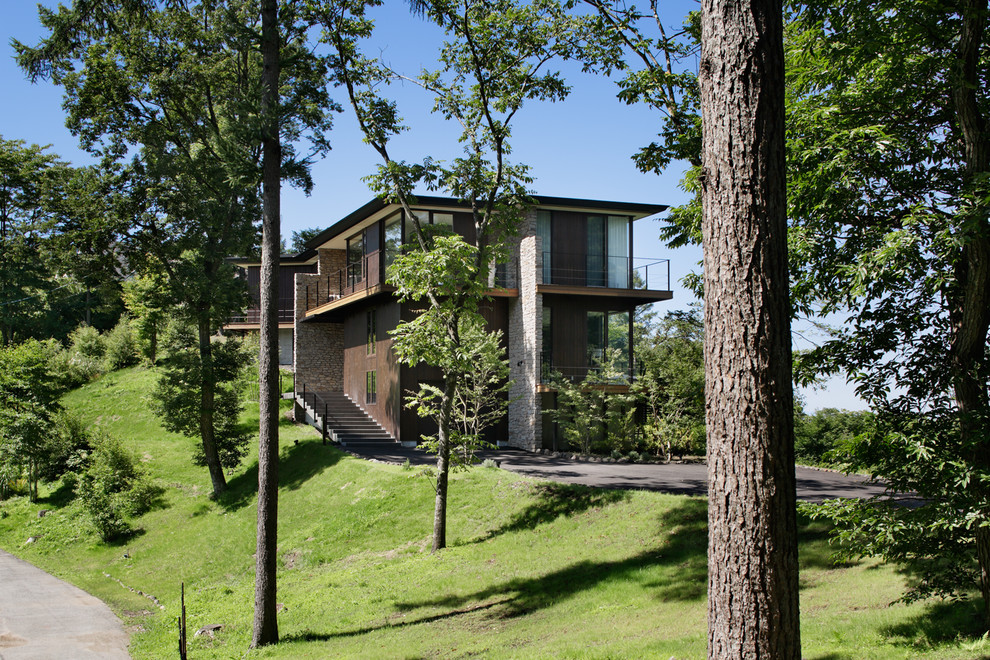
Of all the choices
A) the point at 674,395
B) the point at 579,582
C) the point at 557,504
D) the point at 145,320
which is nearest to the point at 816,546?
the point at 579,582

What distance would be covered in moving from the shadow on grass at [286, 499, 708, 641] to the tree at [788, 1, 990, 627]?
3.89m

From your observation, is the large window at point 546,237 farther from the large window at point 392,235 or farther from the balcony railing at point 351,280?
the large window at point 392,235

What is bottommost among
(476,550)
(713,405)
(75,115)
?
(476,550)

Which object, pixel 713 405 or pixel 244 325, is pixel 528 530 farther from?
pixel 244 325

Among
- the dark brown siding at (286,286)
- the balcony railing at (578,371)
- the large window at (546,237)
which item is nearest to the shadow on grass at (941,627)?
the balcony railing at (578,371)

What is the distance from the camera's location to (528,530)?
1405cm

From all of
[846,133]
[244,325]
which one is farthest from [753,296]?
[244,325]

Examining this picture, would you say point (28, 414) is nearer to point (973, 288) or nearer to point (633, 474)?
point (633, 474)

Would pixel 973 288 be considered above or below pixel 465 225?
below

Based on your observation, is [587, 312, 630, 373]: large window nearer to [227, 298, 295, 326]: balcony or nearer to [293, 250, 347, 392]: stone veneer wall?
[293, 250, 347, 392]: stone veneer wall

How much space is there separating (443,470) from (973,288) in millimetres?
10282

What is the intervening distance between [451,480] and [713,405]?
13382mm

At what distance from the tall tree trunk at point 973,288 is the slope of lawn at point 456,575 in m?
1.59

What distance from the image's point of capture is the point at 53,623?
1332 centimetres
